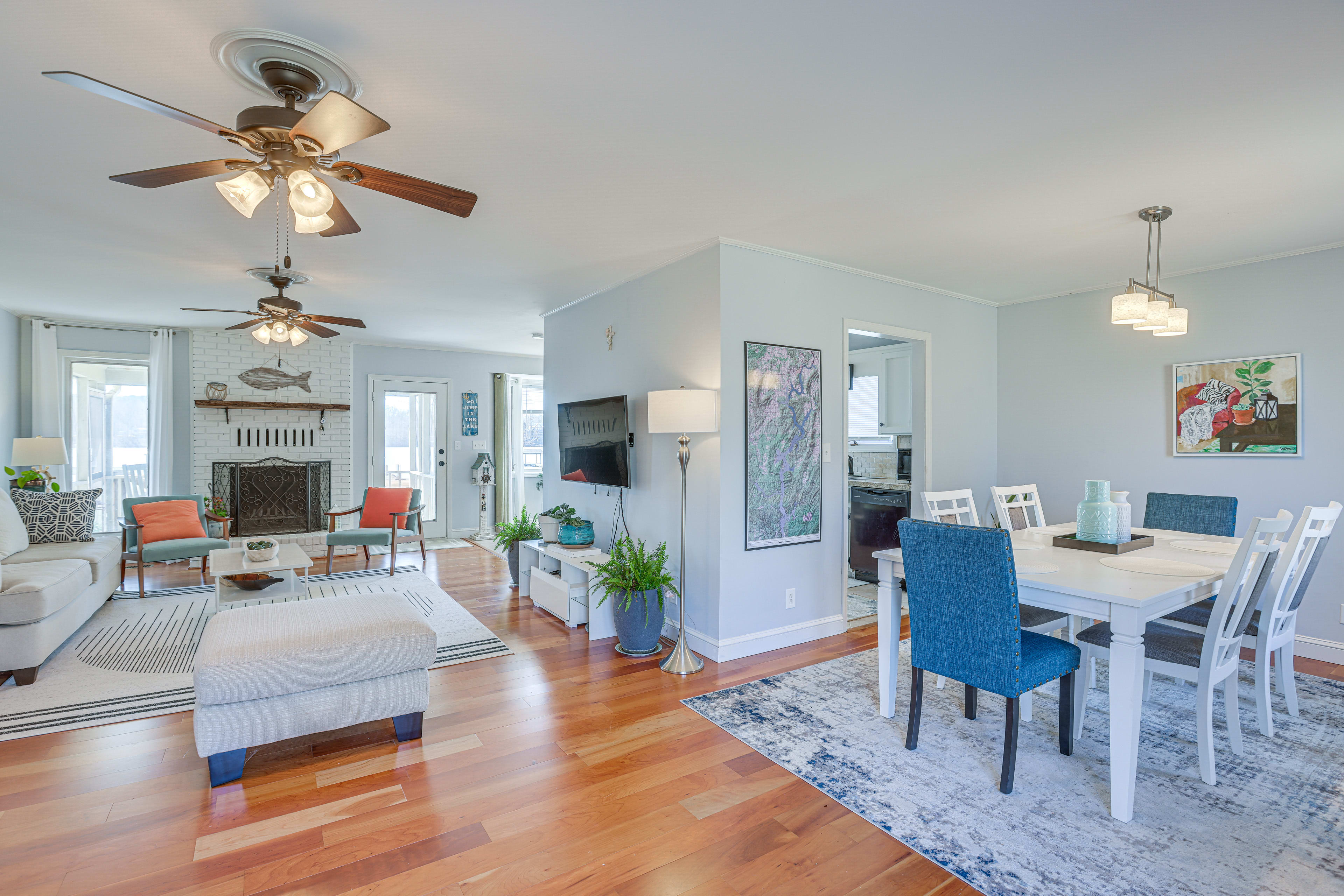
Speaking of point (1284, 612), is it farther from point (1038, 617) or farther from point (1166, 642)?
point (1038, 617)

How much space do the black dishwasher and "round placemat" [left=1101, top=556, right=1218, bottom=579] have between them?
7.36 ft

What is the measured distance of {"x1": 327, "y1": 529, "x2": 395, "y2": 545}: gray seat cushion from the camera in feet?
18.7

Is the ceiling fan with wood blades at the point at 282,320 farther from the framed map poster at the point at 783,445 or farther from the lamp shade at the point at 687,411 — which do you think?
the framed map poster at the point at 783,445

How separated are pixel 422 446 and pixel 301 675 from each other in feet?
18.9

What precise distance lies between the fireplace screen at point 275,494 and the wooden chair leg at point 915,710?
6.09m

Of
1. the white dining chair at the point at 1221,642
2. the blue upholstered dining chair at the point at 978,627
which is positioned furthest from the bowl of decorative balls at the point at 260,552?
the white dining chair at the point at 1221,642

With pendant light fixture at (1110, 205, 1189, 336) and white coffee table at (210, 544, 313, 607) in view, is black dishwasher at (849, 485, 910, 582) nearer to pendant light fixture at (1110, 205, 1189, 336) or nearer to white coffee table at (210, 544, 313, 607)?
pendant light fixture at (1110, 205, 1189, 336)

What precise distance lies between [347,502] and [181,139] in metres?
5.53

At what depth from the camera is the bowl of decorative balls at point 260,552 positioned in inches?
173

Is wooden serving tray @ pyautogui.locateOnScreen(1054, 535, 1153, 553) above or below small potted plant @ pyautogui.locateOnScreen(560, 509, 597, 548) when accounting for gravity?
above

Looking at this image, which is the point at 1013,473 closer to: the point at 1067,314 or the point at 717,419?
the point at 1067,314

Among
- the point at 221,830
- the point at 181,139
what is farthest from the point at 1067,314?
the point at 221,830

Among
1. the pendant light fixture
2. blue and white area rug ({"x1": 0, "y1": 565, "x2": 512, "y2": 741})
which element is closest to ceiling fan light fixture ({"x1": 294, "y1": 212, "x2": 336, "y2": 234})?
blue and white area rug ({"x1": 0, "y1": 565, "x2": 512, "y2": 741})

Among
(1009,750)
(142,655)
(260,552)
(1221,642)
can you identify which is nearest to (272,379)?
(260,552)
